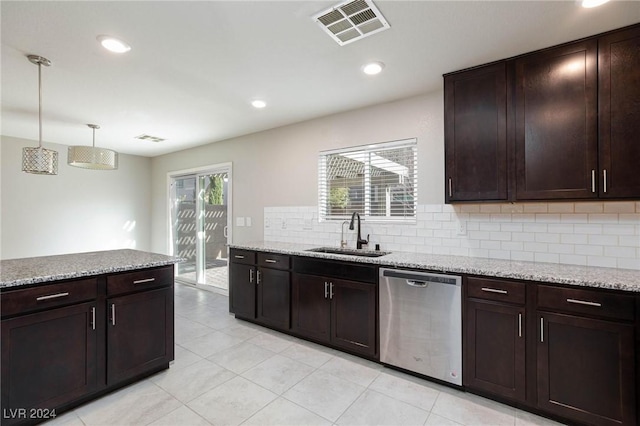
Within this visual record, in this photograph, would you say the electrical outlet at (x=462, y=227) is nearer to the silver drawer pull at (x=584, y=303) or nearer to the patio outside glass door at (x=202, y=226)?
the silver drawer pull at (x=584, y=303)

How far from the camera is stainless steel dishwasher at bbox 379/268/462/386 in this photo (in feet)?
7.39

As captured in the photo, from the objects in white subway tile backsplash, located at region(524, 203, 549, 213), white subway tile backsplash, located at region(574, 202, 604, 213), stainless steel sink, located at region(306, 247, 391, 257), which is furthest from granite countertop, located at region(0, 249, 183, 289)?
white subway tile backsplash, located at region(574, 202, 604, 213)

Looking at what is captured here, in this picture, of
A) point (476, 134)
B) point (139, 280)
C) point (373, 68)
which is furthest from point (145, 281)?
point (476, 134)

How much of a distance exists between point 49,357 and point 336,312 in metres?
2.12

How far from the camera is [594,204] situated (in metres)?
2.25

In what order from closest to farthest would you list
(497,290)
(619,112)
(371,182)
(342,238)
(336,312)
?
1. (619,112)
2. (497,290)
3. (336,312)
4. (371,182)
5. (342,238)

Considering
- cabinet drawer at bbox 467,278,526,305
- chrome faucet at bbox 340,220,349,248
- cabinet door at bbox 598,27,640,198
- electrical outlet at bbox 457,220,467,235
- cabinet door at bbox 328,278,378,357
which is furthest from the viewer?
chrome faucet at bbox 340,220,349,248

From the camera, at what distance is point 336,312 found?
2871 mm

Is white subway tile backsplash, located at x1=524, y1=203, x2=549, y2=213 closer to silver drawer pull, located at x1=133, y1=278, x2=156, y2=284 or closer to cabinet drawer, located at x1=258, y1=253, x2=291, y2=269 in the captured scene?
cabinet drawer, located at x1=258, y1=253, x2=291, y2=269

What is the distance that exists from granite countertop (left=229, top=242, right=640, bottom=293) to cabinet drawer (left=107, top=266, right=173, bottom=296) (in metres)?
1.43

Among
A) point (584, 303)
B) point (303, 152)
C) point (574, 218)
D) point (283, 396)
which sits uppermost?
point (303, 152)

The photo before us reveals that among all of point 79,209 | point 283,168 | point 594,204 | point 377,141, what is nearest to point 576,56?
point 594,204

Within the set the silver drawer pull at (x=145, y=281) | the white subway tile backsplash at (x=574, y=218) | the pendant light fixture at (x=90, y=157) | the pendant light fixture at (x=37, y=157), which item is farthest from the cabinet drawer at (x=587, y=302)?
the pendant light fixture at (x=90, y=157)

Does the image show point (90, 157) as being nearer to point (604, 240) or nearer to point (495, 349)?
point (495, 349)
